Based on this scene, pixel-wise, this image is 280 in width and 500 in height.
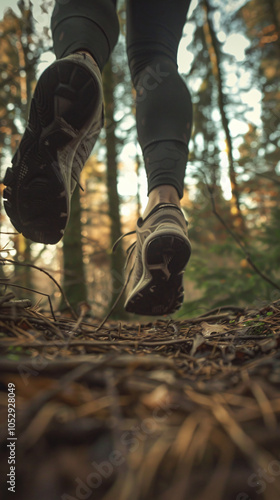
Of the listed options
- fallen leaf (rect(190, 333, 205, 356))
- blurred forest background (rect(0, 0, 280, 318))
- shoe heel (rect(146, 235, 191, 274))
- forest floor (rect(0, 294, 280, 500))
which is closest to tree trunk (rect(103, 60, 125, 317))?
blurred forest background (rect(0, 0, 280, 318))

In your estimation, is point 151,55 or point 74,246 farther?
point 74,246

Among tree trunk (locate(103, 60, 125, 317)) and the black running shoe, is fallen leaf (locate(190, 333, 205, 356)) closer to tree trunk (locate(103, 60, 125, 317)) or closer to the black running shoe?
the black running shoe

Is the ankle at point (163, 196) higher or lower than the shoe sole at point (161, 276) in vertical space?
higher

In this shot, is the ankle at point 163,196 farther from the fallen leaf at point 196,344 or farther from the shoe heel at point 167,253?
the fallen leaf at point 196,344

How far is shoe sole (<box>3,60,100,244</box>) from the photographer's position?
3.44 feet

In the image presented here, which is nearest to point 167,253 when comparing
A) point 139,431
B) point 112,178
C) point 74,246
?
point 139,431

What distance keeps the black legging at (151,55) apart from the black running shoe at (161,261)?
0.61 ft

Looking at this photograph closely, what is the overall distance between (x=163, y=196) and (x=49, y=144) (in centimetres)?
49

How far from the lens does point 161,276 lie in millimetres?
1262

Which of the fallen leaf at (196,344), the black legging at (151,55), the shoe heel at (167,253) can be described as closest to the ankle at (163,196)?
the black legging at (151,55)

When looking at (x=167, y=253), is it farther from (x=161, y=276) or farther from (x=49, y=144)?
(x=49, y=144)

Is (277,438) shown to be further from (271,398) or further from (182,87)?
(182,87)

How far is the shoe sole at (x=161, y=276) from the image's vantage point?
1179mm

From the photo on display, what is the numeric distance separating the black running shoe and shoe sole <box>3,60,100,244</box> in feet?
1.16
